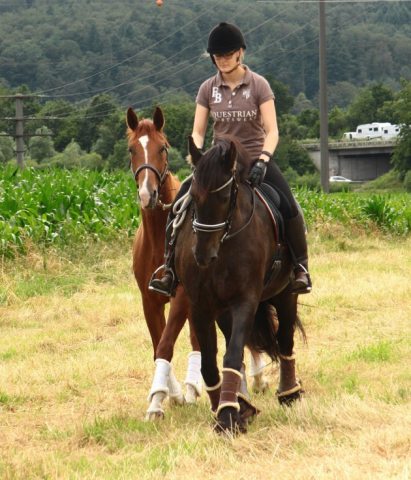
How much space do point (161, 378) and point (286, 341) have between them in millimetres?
1151

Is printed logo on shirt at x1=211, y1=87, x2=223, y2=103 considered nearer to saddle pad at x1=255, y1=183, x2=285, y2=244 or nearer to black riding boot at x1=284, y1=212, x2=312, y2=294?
saddle pad at x1=255, y1=183, x2=285, y2=244

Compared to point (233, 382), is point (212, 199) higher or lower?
higher

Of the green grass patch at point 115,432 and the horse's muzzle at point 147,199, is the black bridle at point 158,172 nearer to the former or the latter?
the horse's muzzle at point 147,199

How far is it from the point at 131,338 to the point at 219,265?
13.4 ft

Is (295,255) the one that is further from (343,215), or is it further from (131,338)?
(343,215)

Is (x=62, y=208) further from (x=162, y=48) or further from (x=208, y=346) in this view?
(x=162, y=48)

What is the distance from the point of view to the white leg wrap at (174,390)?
641 centimetres

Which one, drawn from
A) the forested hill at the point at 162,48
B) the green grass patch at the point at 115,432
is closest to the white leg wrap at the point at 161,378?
the green grass patch at the point at 115,432

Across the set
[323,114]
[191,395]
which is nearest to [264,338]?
[191,395]

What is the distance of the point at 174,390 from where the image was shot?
256 inches

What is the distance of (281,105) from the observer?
75.8 m

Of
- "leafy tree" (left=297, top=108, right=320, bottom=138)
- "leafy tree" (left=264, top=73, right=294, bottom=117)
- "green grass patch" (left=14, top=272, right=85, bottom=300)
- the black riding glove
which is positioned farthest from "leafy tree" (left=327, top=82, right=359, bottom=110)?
the black riding glove

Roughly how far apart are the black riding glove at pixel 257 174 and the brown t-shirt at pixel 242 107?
1.25 feet

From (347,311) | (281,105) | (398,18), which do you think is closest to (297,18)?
(398,18)
